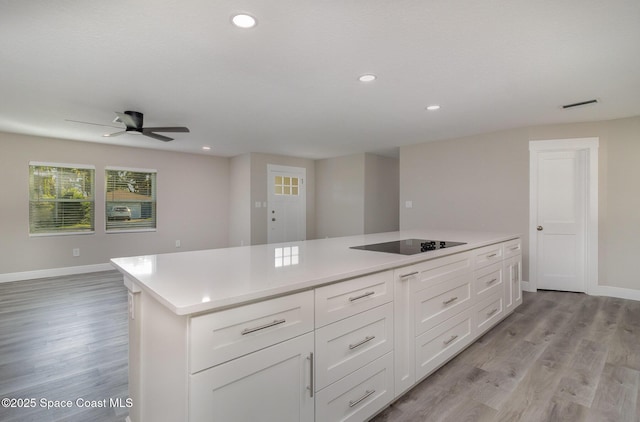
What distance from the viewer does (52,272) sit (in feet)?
16.9

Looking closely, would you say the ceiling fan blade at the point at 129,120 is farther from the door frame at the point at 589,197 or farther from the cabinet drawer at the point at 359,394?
the door frame at the point at 589,197

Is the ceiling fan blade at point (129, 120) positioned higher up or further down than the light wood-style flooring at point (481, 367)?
higher up

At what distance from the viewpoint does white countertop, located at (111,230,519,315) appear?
109 centimetres

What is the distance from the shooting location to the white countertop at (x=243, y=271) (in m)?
1.09

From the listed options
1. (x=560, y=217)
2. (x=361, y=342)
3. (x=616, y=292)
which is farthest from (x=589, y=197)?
(x=361, y=342)

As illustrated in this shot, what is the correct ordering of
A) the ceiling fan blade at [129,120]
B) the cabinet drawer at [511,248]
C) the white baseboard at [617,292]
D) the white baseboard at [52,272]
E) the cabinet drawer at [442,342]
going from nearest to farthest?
the cabinet drawer at [442,342] < the cabinet drawer at [511,248] < the ceiling fan blade at [129,120] < the white baseboard at [617,292] < the white baseboard at [52,272]

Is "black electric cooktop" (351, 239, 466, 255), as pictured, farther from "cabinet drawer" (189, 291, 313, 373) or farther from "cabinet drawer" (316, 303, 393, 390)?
"cabinet drawer" (189, 291, 313, 373)

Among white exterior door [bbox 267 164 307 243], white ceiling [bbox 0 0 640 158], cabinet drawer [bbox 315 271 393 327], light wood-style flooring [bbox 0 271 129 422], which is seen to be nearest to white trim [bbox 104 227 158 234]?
light wood-style flooring [bbox 0 271 129 422]

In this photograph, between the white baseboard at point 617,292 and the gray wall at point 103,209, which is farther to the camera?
the gray wall at point 103,209

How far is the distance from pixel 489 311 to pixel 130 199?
20.5 feet

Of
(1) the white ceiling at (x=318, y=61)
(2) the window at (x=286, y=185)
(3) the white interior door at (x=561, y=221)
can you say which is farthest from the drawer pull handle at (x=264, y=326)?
(2) the window at (x=286, y=185)

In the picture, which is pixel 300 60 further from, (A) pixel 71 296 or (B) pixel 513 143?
(A) pixel 71 296

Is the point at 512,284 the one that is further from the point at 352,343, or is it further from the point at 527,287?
the point at 352,343

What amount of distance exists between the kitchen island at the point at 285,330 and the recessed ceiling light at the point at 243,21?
56.8 inches
